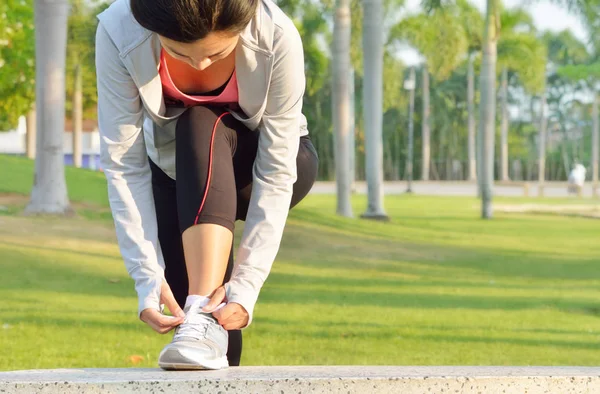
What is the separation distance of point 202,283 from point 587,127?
101 m

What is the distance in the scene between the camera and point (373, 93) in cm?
2514

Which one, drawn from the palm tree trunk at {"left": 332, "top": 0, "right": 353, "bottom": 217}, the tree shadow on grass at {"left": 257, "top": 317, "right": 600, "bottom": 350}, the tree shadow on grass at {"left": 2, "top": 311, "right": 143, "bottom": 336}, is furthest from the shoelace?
the palm tree trunk at {"left": 332, "top": 0, "right": 353, "bottom": 217}

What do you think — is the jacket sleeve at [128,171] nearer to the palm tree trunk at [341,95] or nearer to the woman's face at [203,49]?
the woman's face at [203,49]

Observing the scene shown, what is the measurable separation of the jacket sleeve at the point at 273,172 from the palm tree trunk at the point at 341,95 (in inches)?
851

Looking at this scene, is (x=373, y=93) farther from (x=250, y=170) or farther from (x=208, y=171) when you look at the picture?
(x=208, y=171)

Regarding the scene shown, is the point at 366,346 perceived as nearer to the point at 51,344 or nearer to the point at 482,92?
the point at 51,344

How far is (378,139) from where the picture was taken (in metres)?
25.9

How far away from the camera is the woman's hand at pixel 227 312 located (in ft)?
11.9

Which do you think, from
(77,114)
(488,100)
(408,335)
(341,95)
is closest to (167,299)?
(408,335)

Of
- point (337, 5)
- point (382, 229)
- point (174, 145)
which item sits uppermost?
point (337, 5)

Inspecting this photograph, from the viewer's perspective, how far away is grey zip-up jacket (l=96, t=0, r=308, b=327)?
3576 mm

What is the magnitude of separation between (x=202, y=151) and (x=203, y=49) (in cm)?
44

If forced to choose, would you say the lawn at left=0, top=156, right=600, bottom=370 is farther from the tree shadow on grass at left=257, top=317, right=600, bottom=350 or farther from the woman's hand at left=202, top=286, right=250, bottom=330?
the woman's hand at left=202, top=286, right=250, bottom=330

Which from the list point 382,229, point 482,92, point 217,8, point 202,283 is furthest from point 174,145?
point 482,92
